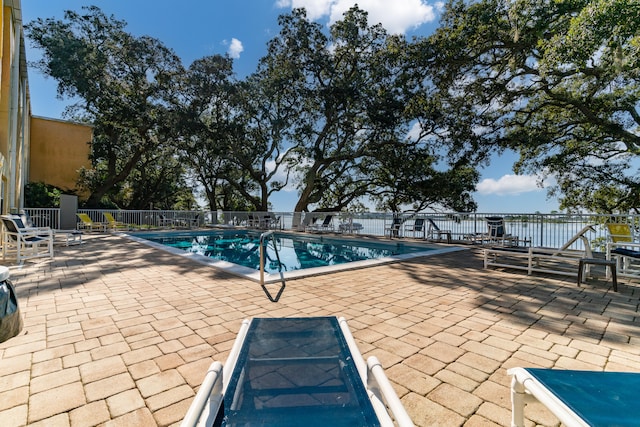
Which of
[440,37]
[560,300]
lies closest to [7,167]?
[560,300]

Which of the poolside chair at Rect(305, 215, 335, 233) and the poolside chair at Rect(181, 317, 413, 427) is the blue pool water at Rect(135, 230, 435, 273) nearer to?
the poolside chair at Rect(305, 215, 335, 233)

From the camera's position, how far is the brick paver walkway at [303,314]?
5.45 ft

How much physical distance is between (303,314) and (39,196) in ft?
51.4

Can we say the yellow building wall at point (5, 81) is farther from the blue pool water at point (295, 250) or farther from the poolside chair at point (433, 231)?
the poolside chair at point (433, 231)

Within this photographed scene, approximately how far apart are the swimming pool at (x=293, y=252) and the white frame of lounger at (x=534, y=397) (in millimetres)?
3400

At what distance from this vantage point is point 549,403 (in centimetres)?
94

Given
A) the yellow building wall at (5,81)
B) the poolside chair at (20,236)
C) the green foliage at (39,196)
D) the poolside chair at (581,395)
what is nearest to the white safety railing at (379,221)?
the green foliage at (39,196)

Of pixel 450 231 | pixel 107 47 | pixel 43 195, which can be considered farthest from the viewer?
pixel 107 47

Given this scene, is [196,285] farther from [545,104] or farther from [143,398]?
[545,104]

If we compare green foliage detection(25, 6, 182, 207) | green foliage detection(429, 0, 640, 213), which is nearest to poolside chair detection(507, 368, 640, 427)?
green foliage detection(429, 0, 640, 213)

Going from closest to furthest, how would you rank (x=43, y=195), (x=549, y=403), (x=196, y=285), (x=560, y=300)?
(x=549, y=403), (x=560, y=300), (x=196, y=285), (x=43, y=195)

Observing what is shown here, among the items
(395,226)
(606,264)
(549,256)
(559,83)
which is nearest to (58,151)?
(395,226)

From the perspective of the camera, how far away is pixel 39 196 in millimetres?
13031

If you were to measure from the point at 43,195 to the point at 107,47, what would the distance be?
306 inches
